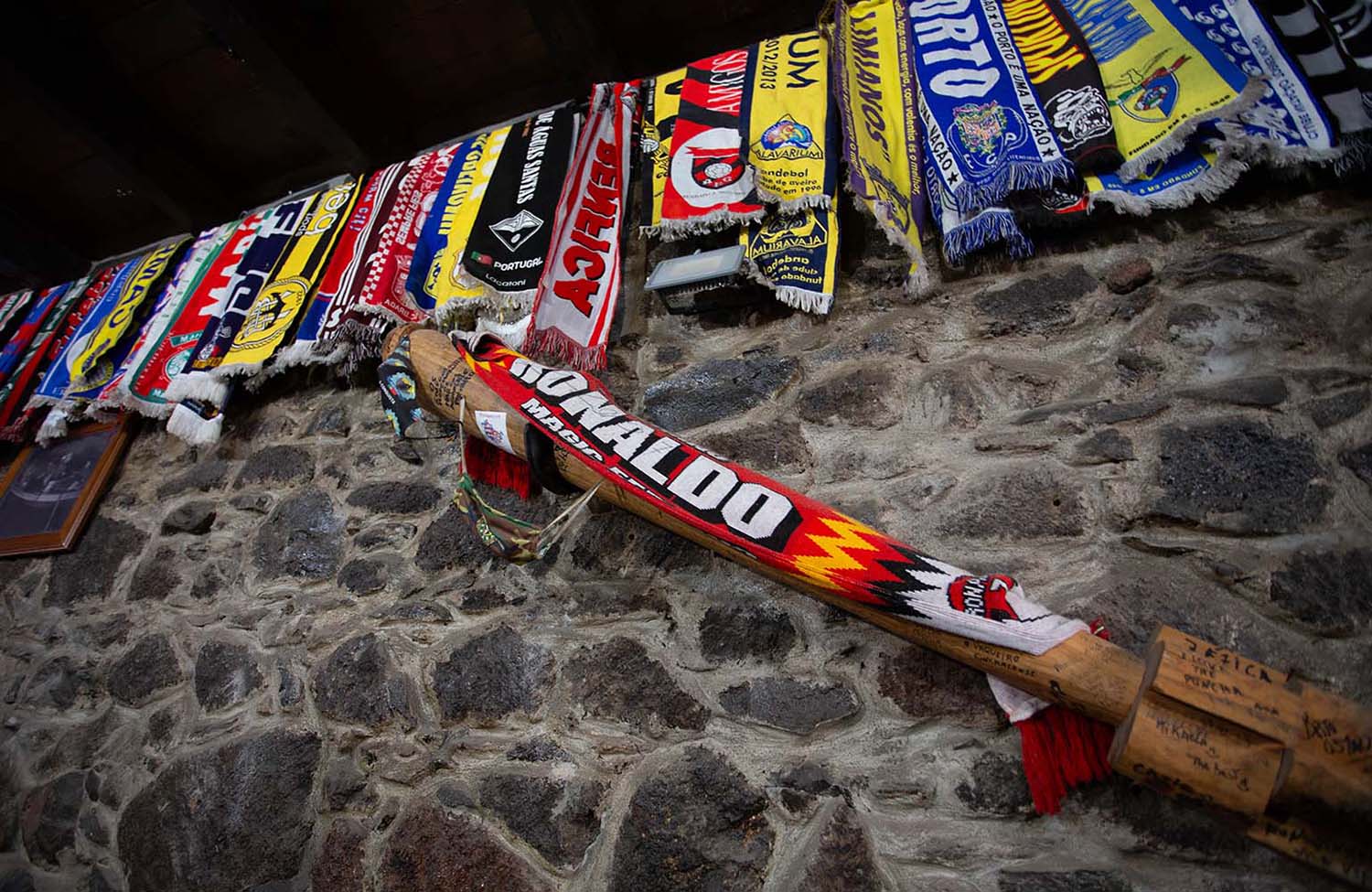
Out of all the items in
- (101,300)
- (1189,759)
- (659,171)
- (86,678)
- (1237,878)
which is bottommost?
(1237,878)

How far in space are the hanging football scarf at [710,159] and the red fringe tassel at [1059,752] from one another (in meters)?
1.24

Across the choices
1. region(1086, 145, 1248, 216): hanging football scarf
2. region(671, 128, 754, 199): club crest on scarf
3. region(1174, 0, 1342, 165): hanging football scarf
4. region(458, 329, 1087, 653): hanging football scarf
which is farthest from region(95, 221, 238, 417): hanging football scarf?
region(1174, 0, 1342, 165): hanging football scarf

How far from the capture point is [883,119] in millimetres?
1739

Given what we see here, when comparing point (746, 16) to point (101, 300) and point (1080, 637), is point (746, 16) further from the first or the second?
point (101, 300)

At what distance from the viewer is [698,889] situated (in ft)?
3.64

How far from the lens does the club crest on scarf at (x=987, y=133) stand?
5.15 ft

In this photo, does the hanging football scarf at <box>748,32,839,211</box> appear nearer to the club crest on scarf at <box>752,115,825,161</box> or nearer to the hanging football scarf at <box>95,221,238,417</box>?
the club crest on scarf at <box>752,115,825,161</box>

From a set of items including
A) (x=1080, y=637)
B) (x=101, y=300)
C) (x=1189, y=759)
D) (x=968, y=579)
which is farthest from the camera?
(x=101, y=300)

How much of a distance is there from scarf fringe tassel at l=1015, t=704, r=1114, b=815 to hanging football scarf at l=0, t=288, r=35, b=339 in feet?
13.4

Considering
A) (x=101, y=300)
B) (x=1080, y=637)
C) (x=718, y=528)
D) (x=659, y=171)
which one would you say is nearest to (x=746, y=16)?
(x=659, y=171)

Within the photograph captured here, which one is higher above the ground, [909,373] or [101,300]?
[101,300]

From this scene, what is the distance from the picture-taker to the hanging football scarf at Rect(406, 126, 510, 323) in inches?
74.3

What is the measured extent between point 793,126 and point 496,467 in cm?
116

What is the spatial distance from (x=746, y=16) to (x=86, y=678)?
9.98ft
